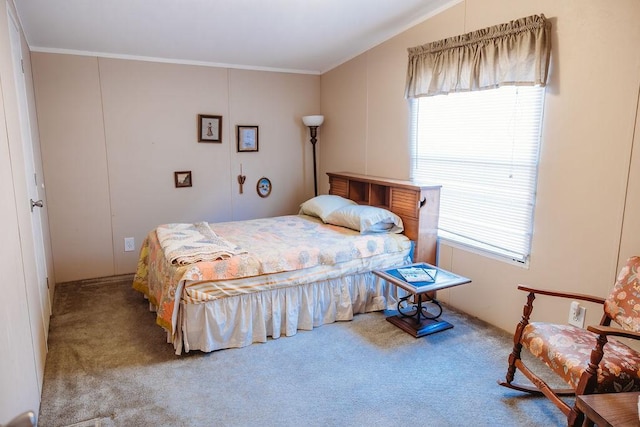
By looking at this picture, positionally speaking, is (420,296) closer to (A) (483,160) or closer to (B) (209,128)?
(A) (483,160)

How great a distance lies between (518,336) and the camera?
2.19 metres

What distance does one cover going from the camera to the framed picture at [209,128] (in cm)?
442

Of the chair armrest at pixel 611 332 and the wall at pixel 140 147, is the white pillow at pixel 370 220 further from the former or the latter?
the chair armrest at pixel 611 332

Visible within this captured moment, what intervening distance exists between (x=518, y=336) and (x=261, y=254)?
1.66 m

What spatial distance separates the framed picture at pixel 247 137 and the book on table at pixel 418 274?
2.51 metres

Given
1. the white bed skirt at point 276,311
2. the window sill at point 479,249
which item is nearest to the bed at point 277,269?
the white bed skirt at point 276,311

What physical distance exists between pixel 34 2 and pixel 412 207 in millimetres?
3145

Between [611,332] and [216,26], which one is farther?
[216,26]

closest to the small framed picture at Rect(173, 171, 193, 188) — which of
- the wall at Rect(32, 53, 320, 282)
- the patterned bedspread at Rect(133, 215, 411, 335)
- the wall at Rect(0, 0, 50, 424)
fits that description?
the wall at Rect(32, 53, 320, 282)

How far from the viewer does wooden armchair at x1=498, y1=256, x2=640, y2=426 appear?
1692mm

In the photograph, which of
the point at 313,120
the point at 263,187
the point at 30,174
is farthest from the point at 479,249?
the point at 30,174

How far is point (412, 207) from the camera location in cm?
335

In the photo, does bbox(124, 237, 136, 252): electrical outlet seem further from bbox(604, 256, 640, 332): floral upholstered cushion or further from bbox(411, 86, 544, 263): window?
bbox(604, 256, 640, 332): floral upholstered cushion

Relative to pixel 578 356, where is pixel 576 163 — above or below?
above
